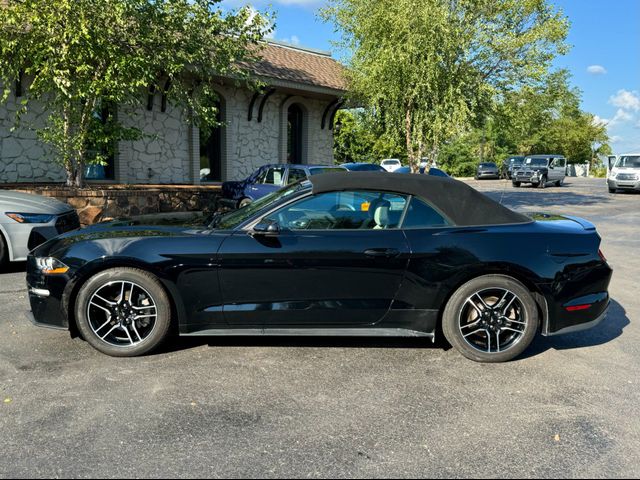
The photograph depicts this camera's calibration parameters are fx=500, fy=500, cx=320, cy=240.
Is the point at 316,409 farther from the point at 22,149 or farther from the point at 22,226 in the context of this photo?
the point at 22,149

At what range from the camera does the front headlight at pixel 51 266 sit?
384 cm

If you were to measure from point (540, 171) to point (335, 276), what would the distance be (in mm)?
31136

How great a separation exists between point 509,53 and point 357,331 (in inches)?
490

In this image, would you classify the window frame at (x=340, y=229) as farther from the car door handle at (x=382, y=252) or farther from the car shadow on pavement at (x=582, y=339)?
the car shadow on pavement at (x=582, y=339)

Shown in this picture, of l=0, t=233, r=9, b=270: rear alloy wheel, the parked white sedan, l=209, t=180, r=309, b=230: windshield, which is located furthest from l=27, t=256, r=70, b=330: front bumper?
l=0, t=233, r=9, b=270: rear alloy wheel

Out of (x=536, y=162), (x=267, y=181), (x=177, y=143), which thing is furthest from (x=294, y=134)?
(x=536, y=162)

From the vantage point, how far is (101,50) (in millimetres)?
9094

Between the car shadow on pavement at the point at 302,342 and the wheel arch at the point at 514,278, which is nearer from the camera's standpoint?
the wheel arch at the point at 514,278

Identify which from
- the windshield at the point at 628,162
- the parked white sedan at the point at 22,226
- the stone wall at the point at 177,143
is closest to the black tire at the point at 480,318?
the parked white sedan at the point at 22,226

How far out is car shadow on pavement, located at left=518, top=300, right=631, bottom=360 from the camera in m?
4.34

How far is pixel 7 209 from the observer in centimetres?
675

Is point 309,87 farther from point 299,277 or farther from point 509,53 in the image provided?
point 299,277

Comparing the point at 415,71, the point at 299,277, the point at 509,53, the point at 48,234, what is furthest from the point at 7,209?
the point at 509,53

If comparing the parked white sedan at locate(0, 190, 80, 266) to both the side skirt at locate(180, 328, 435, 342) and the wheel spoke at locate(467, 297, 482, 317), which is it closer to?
the side skirt at locate(180, 328, 435, 342)
